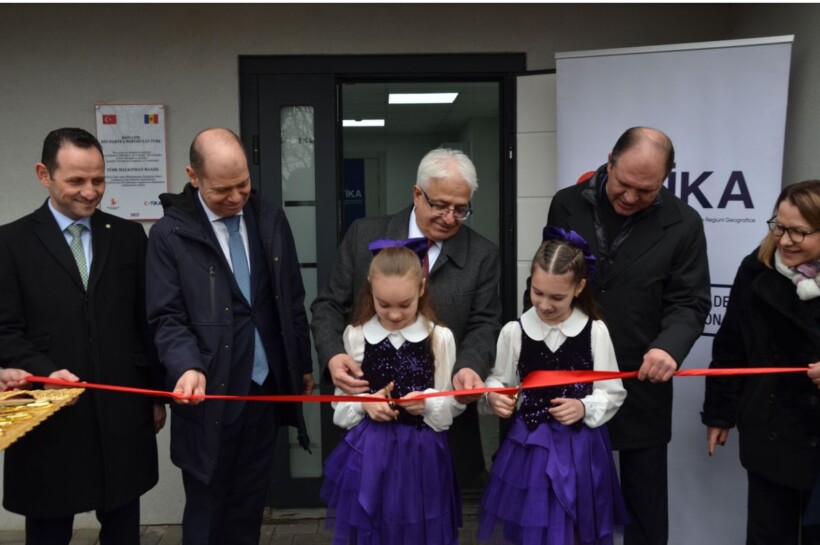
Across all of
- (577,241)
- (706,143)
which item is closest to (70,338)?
(577,241)

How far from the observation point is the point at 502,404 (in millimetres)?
2564

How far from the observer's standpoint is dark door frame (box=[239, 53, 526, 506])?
439cm

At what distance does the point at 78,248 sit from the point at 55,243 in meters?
0.09

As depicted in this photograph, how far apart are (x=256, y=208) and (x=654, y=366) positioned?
5.49 feet

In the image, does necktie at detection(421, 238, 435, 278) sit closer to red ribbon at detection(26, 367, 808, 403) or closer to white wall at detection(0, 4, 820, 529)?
red ribbon at detection(26, 367, 808, 403)

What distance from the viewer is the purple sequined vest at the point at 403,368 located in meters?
2.69

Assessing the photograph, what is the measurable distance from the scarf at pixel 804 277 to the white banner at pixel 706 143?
3.38ft

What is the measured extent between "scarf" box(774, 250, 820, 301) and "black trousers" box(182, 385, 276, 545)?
2.04 m

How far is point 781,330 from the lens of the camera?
2.76 m

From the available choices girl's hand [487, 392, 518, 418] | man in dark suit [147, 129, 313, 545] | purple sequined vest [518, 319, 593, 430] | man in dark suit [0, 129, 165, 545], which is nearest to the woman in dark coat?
purple sequined vest [518, 319, 593, 430]

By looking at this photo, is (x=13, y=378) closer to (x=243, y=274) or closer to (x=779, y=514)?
(x=243, y=274)

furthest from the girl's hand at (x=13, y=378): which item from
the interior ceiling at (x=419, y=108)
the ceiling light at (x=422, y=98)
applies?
the ceiling light at (x=422, y=98)

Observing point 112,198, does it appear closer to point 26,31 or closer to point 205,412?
point 26,31

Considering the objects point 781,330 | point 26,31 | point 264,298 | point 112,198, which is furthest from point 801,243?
point 26,31
